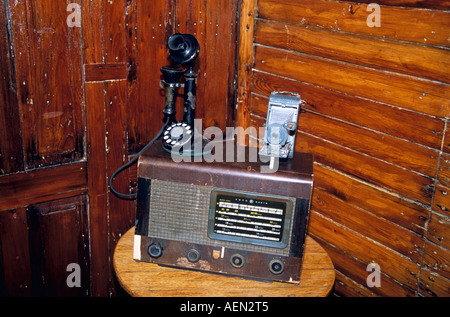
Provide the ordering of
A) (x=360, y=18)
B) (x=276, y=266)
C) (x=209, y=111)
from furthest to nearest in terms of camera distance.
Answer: (x=209, y=111)
(x=360, y=18)
(x=276, y=266)

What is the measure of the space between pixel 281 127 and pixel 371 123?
42cm

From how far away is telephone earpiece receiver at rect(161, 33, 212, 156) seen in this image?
1.65 meters

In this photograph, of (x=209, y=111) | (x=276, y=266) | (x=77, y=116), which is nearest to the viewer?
(x=276, y=266)

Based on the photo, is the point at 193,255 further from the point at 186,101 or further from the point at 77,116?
the point at 77,116

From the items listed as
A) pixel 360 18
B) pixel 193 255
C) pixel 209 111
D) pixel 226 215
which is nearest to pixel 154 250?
pixel 193 255

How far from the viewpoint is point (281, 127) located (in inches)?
63.6

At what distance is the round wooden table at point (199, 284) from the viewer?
5.08 feet

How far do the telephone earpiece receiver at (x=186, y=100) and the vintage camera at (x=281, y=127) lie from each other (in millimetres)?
248

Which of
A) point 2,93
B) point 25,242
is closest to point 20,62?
point 2,93

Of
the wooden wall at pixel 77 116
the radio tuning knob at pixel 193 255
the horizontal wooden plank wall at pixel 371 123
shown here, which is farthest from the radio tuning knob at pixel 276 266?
the wooden wall at pixel 77 116

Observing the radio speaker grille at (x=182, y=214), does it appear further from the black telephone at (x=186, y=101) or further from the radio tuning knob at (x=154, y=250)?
the black telephone at (x=186, y=101)
